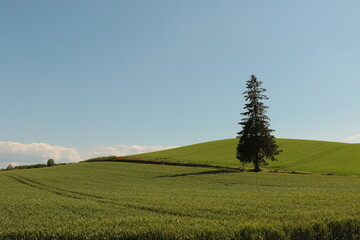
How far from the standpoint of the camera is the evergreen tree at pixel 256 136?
52.1 metres

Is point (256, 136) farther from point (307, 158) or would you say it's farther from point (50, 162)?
point (50, 162)

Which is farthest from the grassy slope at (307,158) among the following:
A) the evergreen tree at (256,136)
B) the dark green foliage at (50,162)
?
the dark green foliage at (50,162)

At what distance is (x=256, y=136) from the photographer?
2076 inches

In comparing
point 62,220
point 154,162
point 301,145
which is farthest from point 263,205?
point 301,145

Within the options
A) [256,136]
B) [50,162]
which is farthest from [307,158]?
[50,162]

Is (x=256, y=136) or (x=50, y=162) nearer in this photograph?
(x=256, y=136)

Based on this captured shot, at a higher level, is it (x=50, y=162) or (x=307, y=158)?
(x=307, y=158)

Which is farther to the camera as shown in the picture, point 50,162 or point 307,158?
point 50,162

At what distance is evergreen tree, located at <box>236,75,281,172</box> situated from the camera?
171 feet

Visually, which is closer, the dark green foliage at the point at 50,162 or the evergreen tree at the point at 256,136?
the evergreen tree at the point at 256,136

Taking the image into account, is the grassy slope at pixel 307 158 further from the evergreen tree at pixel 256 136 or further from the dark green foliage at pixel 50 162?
the dark green foliage at pixel 50 162

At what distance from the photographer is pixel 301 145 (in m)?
80.4

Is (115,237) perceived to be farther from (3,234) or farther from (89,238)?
(3,234)

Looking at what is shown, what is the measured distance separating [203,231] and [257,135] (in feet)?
148
